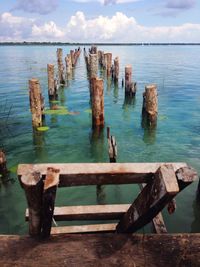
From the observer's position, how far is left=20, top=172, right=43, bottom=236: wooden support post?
2230 millimetres

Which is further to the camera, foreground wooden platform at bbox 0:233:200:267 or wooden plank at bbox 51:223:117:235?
wooden plank at bbox 51:223:117:235

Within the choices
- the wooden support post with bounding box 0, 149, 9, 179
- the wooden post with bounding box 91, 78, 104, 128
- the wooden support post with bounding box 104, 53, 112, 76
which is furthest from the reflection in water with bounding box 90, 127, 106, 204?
the wooden support post with bounding box 104, 53, 112, 76

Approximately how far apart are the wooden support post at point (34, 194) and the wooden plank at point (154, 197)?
1018 mm

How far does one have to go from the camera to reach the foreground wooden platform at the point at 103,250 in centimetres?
270

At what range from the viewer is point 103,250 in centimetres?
281

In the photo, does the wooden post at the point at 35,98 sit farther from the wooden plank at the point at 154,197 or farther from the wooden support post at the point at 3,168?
the wooden plank at the point at 154,197

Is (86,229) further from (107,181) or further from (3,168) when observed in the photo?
(3,168)

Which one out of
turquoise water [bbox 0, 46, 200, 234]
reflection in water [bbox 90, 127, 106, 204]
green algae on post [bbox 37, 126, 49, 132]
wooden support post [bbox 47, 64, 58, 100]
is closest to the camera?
turquoise water [bbox 0, 46, 200, 234]

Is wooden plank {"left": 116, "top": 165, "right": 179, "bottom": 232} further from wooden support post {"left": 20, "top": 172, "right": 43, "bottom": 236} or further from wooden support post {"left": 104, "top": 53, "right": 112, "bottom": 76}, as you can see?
wooden support post {"left": 104, "top": 53, "right": 112, "bottom": 76}

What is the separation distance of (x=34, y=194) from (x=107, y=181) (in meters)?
0.71

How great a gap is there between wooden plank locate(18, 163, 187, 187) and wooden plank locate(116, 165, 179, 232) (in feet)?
0.48

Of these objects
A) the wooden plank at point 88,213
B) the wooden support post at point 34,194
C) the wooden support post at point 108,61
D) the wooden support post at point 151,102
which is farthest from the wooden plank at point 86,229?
the wooden support post at point 108,61

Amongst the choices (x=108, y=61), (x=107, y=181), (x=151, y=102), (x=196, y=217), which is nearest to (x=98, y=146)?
(x=151, y=102)

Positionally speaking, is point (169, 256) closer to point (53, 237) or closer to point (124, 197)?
point (53, 237)
